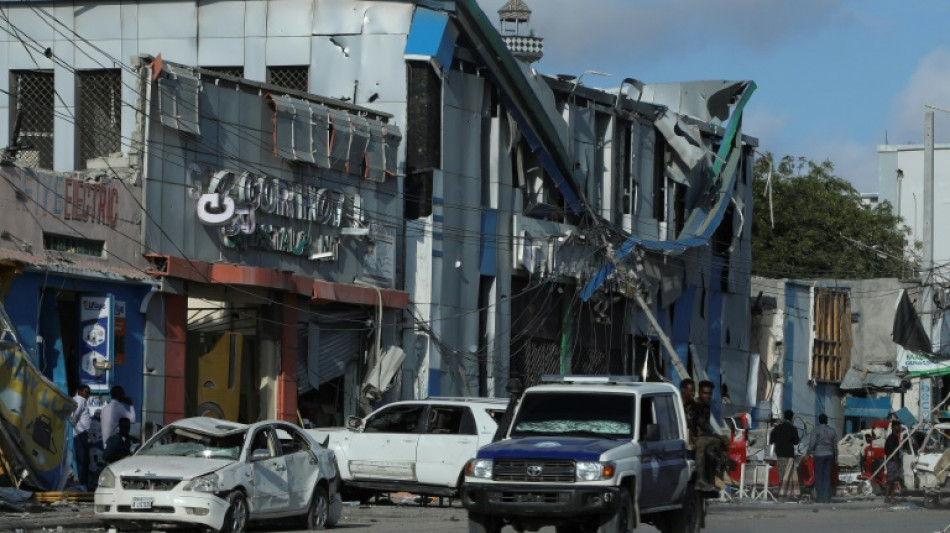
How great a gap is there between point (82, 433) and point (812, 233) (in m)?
54.8

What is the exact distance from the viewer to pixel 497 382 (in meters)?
42.3

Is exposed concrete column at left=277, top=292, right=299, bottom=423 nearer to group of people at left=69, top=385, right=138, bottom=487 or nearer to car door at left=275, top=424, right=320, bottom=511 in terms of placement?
group of people at left=69, top=385, right=138, bottom=487

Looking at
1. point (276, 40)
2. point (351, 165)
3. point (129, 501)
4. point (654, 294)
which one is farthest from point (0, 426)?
point (654, 294)

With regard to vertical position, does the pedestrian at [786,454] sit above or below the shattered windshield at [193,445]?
below

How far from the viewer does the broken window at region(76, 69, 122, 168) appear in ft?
128

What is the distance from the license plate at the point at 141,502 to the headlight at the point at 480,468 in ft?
13.1

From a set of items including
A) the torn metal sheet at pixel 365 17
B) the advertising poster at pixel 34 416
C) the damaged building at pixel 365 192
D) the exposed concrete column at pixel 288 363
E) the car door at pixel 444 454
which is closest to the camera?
the advertising poster at pixel 34 416

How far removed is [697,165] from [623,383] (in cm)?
2993

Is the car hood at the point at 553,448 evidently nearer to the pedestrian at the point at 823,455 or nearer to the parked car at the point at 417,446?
the parked car at the point at 417,446

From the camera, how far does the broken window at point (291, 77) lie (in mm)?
40844

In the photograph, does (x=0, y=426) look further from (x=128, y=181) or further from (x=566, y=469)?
(x=566, y=469)

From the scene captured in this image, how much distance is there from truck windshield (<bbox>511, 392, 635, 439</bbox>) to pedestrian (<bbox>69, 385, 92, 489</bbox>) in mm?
10393

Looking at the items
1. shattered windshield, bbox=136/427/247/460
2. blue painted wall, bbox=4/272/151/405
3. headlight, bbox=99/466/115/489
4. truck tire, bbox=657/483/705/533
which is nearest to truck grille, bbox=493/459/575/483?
truck tire, bbox=657/483/705/533

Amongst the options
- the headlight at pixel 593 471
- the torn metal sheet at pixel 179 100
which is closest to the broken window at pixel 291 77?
the torn metal sheet at pixel 179 100
